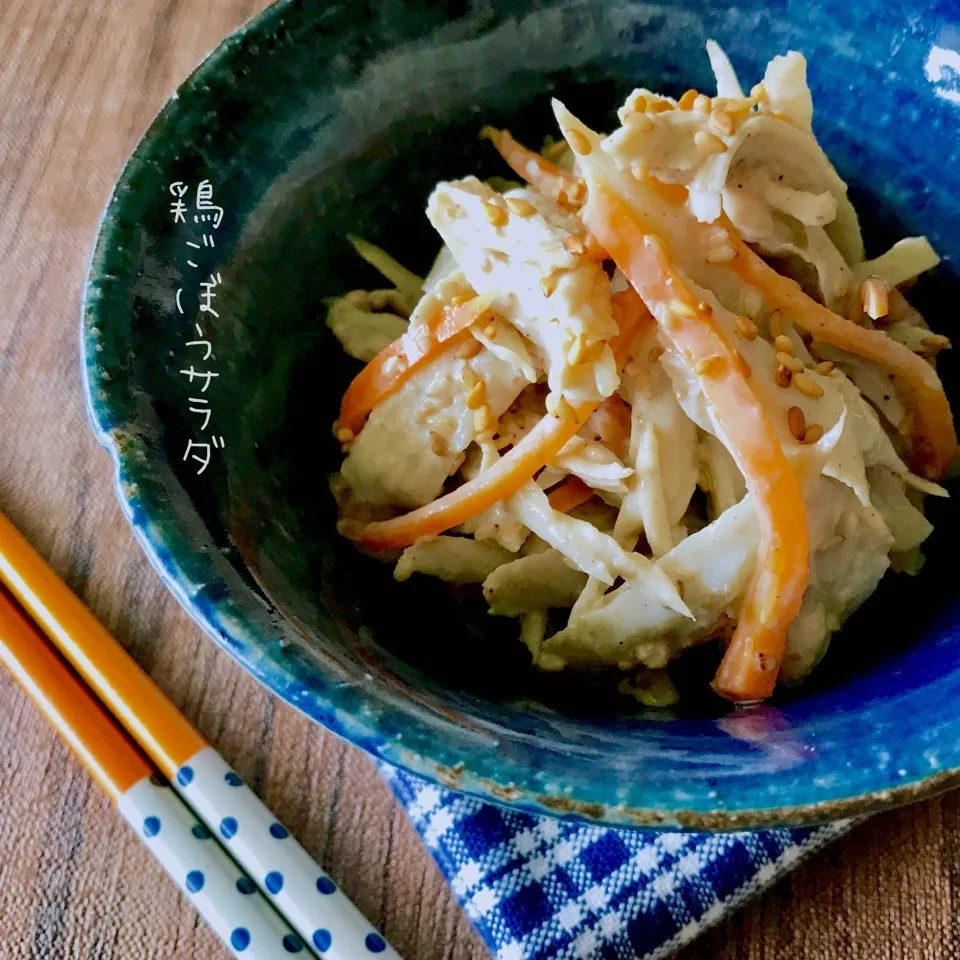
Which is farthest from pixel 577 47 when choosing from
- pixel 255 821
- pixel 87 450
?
pixel 255 821

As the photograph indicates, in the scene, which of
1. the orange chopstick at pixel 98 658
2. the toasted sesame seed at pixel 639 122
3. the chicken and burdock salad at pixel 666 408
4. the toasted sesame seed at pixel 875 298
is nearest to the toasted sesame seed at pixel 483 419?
the chicken and burdock salad at pixel 666 408

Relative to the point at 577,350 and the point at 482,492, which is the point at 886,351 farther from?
the point at 482,492

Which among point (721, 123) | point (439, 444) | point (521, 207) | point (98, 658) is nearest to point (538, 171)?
point (521, 207)

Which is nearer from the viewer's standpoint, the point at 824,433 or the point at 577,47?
the point at 824,433

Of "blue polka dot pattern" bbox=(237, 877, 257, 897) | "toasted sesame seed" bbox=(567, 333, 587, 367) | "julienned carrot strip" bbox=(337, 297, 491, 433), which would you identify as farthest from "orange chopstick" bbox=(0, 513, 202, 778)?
"toasted sesame seed" bbox=(567, 333, 587, 367)

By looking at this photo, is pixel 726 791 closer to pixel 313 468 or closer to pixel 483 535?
pixel 483 535

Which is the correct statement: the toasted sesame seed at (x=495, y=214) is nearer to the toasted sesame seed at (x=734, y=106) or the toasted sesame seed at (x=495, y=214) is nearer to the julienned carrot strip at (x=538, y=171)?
the julienned carrot strip at (x=538, y=171)
